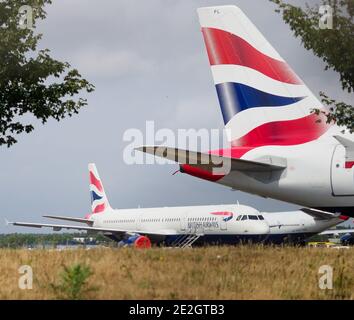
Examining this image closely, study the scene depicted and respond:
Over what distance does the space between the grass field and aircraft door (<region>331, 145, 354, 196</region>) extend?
223 centimetres

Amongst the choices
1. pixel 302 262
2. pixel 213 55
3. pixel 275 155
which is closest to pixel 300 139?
pixel 275 155

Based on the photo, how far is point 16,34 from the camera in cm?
2322

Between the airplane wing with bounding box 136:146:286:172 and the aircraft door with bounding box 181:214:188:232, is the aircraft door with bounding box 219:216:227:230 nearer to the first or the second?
the aircraft door with bounding box 181:214:188:232

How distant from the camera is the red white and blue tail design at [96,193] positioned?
80.5m

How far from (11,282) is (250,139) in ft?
33.5

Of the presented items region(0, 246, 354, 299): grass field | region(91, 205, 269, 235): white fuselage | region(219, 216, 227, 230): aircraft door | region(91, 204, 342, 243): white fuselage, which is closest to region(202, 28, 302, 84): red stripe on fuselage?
region(0, 246, 354, 299): grass field

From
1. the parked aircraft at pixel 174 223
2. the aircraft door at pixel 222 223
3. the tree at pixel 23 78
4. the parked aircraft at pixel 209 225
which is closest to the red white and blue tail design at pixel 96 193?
the parked aircraft at pixel 174 223

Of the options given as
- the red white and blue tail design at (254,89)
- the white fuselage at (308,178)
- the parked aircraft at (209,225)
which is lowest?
the parked aircraft at (209,225)

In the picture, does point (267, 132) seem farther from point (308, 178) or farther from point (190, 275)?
point (190, 275)

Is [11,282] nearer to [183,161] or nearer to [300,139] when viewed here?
[183,161]

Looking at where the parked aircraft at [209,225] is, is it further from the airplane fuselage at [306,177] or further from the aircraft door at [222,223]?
the airplane fuselage at [306,177]

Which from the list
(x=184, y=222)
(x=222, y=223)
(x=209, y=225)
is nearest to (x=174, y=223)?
(x=184, y=222)

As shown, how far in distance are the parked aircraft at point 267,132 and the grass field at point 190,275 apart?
8.80ft

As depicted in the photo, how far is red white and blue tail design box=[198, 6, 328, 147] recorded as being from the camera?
2030cm
